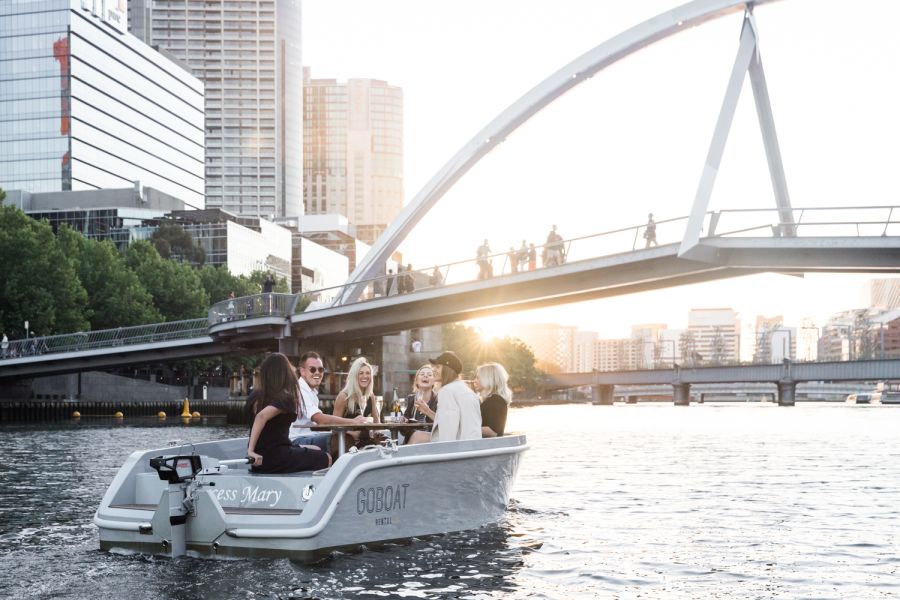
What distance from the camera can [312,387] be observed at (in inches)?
523

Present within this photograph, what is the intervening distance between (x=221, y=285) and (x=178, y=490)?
80.6 m

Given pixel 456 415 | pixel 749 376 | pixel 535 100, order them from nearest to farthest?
pixel 456 415 < pixel 535 100 < pixel 749 376

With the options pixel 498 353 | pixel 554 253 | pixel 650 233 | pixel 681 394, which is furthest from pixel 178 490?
pixel 498 353

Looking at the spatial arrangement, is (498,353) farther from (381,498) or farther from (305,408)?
(381,498)

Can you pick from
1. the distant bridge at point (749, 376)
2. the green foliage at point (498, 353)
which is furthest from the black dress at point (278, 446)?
the green foliage at point (498, 353)

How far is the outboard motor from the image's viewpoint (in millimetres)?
10656

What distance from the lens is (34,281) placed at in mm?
62156

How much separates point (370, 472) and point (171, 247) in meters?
107

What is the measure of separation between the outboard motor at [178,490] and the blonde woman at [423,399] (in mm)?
4599

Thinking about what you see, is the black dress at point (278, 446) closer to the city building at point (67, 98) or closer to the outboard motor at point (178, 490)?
the outboard motor at point (178, 490)

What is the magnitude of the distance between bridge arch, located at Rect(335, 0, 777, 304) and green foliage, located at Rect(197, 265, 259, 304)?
3904cm

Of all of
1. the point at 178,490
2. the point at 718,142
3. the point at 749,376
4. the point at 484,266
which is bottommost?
the point at 749,376

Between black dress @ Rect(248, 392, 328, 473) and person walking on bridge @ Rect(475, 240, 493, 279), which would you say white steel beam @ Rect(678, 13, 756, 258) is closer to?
person walking on bridge @ Rect(475, 240, 493, 279)

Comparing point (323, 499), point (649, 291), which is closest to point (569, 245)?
point (649, 291)
